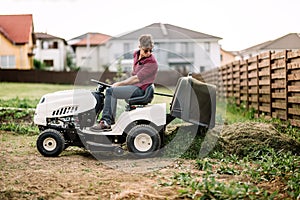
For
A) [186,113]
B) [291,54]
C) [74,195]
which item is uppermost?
[291,54]

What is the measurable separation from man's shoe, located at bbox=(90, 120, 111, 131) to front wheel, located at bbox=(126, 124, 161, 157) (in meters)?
0.22

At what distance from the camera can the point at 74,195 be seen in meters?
3.41

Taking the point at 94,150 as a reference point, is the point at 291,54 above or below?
above

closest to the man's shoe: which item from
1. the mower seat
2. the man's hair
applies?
the mower seat

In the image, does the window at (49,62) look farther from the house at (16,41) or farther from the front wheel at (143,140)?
the front wheel at (143,140)

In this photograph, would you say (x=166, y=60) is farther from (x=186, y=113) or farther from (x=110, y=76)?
(x=110, y=76)

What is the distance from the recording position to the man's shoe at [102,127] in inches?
191

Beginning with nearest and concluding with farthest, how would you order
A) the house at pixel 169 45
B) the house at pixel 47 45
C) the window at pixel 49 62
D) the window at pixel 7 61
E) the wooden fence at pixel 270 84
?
the wooden fence at pixel 270 84
the house at pixel 47 45
the window at pixel 7 61
the house at pixel 169 45
the window at pixel 49 62

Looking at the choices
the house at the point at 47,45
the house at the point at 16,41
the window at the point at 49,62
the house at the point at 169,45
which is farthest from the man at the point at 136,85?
the window at the point at 49,62

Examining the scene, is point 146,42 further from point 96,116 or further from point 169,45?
point 169,45

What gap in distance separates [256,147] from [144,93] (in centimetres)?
119

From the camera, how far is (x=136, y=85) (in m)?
4.93

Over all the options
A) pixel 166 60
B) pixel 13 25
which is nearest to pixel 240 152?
pixel 13 25

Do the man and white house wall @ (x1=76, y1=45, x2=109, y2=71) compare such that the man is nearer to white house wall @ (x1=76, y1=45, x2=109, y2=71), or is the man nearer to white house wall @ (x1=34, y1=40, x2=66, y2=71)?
white house wall @ (x1=34, y1=40, x2=66, y2=71)
